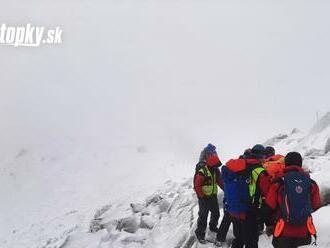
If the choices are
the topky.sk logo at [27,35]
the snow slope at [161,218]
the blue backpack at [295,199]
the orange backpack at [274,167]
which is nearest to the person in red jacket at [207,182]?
the snow slope at [161,218]

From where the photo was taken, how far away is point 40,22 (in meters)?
95.2

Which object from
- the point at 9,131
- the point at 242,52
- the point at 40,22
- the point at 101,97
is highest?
the point at 40,22

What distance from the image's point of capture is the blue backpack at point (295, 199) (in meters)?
7.41

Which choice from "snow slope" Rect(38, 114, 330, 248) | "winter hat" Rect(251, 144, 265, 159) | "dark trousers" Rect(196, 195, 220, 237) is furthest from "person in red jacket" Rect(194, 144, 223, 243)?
"winter hat" Rect(251, 144, 265, 159)

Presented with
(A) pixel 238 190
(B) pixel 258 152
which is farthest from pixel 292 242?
(B) pixel 258 152

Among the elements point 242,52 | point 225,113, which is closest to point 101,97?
point 225,113

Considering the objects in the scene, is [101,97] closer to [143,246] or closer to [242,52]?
[242,52]

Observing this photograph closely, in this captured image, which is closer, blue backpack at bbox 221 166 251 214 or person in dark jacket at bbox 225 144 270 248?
person in dark jacket at bbox 225 144 270 248

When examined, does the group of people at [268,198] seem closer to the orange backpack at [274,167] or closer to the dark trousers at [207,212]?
the orange backpack at [274,167]

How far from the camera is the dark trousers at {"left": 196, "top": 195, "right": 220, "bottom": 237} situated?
11219 millimetres

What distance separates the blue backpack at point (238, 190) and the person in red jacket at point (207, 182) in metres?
2.14

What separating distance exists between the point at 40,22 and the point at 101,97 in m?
30.8

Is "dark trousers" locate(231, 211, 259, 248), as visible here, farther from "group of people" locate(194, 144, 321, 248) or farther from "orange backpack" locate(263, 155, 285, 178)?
"orange backpack" locate(263, 155, 285, 178)

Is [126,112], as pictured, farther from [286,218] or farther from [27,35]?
[286,218]
